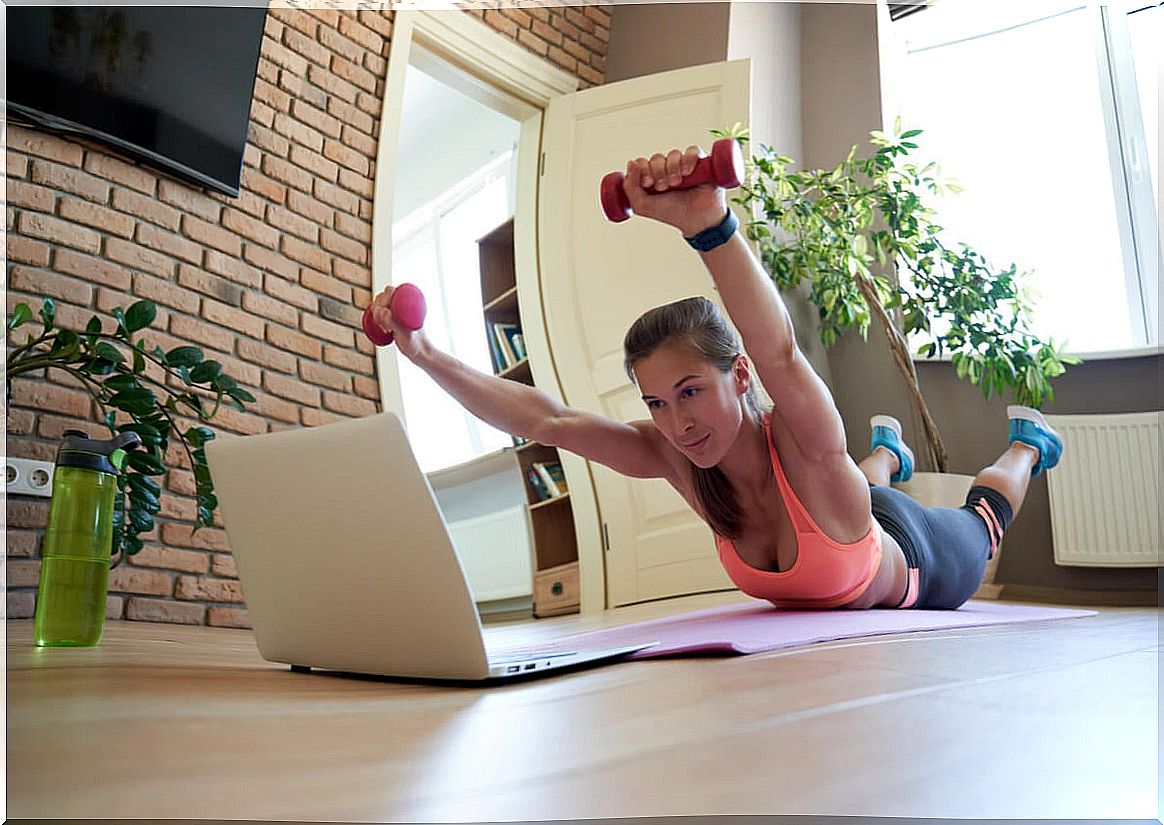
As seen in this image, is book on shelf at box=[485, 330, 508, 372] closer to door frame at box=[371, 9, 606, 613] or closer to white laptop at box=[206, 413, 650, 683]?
door frame at box=[371, 9, 606, 613]

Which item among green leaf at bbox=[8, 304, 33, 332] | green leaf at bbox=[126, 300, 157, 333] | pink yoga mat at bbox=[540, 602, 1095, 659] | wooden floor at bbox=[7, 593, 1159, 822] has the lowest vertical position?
wooden floor at bbox=[7, 593, 1159, 822]

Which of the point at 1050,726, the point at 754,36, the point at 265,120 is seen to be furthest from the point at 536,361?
the point at 1050,726

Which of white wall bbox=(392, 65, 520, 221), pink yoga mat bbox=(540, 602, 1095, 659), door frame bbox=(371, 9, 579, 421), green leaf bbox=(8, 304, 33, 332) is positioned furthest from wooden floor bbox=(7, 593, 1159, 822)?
white wall bbox=(392, 65, 520, 221)

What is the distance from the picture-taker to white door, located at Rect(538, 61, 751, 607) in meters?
3.71

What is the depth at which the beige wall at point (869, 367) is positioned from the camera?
3590 millimetres

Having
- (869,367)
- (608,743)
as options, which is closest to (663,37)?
(869,367)

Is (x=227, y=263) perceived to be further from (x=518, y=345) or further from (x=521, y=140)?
(x=521, y=140)

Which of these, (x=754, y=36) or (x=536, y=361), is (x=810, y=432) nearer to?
(x=536, y=361)

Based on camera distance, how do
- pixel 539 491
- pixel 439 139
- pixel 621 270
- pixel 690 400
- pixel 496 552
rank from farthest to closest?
pixel 439 139 < pixel 496 552 < pixel 539 491 < pixel 621 270 < pixel 690 400

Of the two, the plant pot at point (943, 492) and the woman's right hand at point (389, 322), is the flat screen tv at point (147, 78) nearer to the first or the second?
the woman's right hand at point (389, 322)

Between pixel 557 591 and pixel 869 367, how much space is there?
1.58 m

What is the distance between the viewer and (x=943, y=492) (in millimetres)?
3326

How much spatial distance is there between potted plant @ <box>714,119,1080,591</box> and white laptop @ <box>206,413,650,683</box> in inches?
100

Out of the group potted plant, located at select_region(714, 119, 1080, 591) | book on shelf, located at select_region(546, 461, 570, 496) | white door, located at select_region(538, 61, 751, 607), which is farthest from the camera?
book on shelf, located at select_region(546, 461, 570, 496)
